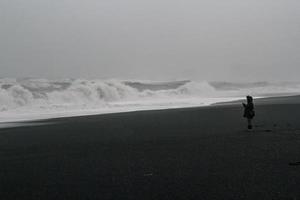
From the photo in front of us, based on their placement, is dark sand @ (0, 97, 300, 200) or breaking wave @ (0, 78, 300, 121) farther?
breaking wave @ (0, 78, 300, 121)

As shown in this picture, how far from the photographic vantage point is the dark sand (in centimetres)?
538

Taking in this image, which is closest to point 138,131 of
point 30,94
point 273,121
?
point 273,121

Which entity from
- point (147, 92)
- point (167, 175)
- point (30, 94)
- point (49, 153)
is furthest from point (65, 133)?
point (147, 92)

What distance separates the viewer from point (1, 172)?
7031mm

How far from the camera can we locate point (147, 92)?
39.1 metres

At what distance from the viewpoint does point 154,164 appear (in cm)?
711

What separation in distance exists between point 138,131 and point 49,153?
3.75 meters

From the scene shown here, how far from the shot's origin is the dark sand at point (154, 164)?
5383mm

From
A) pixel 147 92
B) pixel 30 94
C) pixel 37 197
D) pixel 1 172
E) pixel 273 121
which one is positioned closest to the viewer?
pixel 37 197

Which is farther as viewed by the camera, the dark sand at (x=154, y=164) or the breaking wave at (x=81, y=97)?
the breaking wave at (x=81, y=97)

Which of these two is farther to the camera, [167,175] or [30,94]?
[30,94]

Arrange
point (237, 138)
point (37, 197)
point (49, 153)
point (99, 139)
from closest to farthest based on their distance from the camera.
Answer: point (37, 197), point (49, 153), point (237, 138), point (99, 139)

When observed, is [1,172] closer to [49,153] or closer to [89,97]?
[49,153]

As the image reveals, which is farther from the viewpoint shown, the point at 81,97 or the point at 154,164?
the point at 81,97
